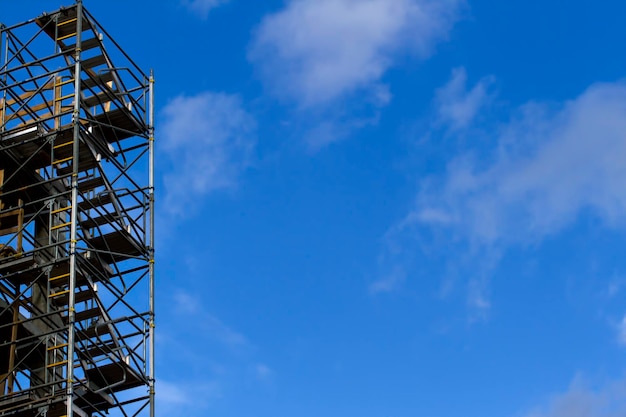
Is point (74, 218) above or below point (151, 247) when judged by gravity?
below

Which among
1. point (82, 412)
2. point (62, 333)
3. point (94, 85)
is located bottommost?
point (82, 412)

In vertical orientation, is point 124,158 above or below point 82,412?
above

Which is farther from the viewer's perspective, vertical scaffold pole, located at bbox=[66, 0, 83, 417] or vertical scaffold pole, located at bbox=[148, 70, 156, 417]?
vertical scaffold pole, located at bbox=[148, 70, 156, 417]

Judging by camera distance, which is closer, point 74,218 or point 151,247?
point 74,218

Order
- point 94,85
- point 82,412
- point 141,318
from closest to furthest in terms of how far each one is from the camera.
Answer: point 82,412 → point 141,318 → point 94,85

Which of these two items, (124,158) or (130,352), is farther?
(124,158)

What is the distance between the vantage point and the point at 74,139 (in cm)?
4594

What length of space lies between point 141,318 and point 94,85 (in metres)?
8.63

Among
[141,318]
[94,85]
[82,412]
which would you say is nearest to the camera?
[82,412]

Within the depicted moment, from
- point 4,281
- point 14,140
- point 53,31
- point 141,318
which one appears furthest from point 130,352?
point 53,31

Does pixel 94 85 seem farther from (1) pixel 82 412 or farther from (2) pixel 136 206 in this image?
(1) pixel 82 412

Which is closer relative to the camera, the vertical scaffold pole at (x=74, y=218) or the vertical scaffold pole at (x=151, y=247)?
the vertical scaffold pole at (x=74, y=218)

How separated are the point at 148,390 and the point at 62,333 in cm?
323

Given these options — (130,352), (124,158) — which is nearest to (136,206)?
(124,158)
